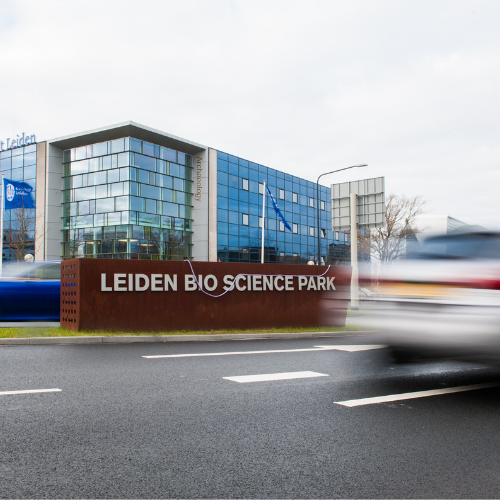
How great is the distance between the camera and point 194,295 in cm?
1146

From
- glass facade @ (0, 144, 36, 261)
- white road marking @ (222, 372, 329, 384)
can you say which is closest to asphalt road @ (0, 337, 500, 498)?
white road marking @ (222, 372, 329, 384)

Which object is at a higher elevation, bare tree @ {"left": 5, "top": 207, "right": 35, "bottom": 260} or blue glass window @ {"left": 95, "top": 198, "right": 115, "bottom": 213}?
blue glass window @ {"left": 95, "top": 198, "right": 115, "bottom": 213}

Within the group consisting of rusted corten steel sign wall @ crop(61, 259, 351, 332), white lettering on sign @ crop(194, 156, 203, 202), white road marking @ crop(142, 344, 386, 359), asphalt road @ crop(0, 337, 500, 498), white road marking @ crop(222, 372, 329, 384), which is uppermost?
white lettering on sign @ crop(194, 156, 203, 202)

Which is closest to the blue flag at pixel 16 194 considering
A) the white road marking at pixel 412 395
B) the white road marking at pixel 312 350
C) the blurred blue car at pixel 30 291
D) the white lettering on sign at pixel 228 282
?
the blurred blue car at pixel 30 291

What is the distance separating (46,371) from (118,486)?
389 cm

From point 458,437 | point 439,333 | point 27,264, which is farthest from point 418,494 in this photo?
point 27,264

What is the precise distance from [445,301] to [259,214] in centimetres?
4075

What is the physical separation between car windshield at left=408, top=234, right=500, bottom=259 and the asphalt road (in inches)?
57.9

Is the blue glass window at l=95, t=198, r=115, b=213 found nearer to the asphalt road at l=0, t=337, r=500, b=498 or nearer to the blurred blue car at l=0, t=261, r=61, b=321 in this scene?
the blurred blue car at l=0, t=261, r=61, b=321

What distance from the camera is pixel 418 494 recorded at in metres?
2.91

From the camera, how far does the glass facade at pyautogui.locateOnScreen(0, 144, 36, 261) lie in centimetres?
3691

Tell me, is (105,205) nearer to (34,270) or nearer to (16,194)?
(16,194)

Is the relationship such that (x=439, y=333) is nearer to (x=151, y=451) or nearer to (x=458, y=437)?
(x=458, y=437)

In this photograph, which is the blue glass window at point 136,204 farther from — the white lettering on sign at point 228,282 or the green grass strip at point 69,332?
the green grass strip at point 69,332
